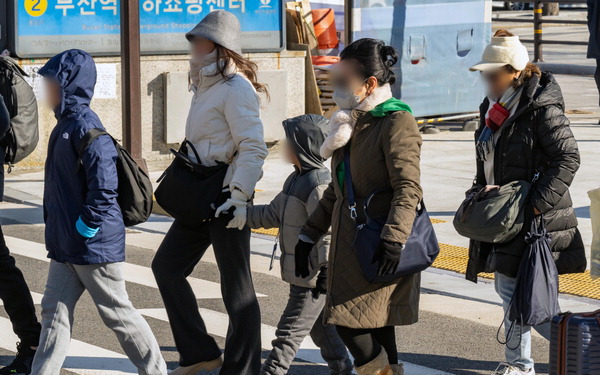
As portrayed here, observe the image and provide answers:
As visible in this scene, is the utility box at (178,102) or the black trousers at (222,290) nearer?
the black trousers at (222,290)

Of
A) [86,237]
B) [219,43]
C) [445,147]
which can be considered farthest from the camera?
[445,147]

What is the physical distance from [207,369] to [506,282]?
1.61 metres

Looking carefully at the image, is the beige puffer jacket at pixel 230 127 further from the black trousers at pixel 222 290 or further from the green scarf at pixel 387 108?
the green scarf at pixel 387 108

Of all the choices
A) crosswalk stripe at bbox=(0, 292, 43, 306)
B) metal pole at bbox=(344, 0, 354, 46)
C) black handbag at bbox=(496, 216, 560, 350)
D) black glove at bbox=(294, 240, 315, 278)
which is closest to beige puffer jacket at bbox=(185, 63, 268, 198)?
black glove at bbox=(294, 240, 315, 278)

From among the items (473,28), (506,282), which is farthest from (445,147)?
(506,282)

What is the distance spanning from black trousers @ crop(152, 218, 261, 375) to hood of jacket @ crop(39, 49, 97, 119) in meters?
0.82

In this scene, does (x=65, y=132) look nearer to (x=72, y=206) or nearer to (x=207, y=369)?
(x=72, y=206)

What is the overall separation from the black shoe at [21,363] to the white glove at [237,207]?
1.39 meters

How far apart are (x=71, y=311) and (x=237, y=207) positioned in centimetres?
93

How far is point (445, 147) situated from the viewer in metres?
14.7

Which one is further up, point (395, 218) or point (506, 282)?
point (395, 218)

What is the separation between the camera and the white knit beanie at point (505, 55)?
17.7 feet

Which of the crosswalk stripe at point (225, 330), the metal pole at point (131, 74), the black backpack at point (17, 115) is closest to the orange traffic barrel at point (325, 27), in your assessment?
the metal pole at point (131, 74)

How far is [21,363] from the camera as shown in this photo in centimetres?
574
